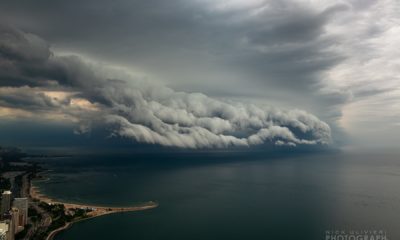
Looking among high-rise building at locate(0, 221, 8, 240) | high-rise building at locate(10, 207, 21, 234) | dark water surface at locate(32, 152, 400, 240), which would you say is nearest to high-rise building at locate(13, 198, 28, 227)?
high-rise building at locate(10, 207, 21, 234)

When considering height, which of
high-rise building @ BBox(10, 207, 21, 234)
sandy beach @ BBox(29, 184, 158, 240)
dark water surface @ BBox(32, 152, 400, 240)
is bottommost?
dark water surface @ BBox(32, 152, 400, 240)

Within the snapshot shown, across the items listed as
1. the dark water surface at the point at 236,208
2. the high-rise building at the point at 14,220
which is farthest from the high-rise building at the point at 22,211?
the dark water surface at the point at 236,208

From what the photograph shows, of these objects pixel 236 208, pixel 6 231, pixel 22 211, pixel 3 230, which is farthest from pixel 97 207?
pixel 236 208

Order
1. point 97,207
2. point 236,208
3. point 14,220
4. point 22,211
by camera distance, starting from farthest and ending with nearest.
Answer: point 236,208 < point 97,207 < point 22,211 < point 14,220

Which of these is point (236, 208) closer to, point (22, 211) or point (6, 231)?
point (22, 211)

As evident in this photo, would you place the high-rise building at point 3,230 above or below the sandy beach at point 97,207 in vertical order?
above

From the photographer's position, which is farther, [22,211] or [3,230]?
[22,211]

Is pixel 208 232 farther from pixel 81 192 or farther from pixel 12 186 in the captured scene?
pixel 12 186

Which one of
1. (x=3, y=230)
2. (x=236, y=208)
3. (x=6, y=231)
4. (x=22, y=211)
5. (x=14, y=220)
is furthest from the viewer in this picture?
(x=236, y=208)

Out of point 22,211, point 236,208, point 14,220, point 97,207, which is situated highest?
point 22,211

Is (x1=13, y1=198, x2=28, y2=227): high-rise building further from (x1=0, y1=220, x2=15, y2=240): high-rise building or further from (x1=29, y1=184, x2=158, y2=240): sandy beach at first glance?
(x1=0, y1=220, x2=15, y2=240): high-rise building

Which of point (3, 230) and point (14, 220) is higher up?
point (3, 230)

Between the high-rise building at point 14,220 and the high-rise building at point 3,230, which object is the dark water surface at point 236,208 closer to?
the high-rise building at point 14,220
